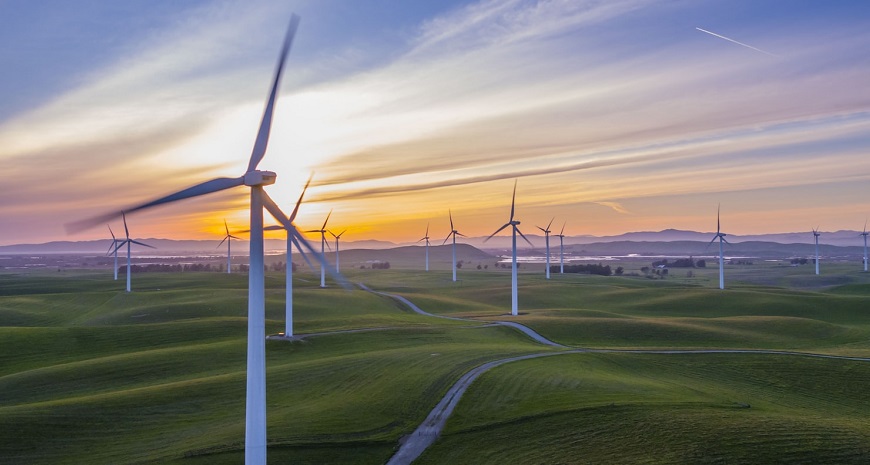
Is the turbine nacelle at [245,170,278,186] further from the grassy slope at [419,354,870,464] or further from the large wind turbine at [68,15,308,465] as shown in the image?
the grassy slope at [419,354,870,464]

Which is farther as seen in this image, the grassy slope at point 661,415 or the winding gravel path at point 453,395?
the winding gravel path at point 453,395

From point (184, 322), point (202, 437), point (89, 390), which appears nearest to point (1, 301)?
point (184, 322)

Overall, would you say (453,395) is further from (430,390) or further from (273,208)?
(273,208)

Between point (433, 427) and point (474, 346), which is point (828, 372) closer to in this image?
point (474, 346)


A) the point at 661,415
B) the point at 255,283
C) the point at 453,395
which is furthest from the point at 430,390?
the point at 255,283

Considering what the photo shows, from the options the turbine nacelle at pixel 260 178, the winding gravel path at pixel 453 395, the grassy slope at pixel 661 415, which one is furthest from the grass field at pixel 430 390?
the turbine nacelle at pixel 260 178

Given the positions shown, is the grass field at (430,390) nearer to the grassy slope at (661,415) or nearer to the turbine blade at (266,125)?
the grassy slope at (661,415)

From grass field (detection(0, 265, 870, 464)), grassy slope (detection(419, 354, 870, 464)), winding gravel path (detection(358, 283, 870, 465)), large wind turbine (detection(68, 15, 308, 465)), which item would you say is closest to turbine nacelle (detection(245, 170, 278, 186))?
large wind turbine (detection(68, 15, 308, 465))

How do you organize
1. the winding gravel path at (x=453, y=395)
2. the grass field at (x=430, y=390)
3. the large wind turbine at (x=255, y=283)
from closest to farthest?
1. the large wind turbine at (x=255, y=283)
2. the grass field at (x=430, y=390)
3. the winding gravel path at (x=453, y=395)
